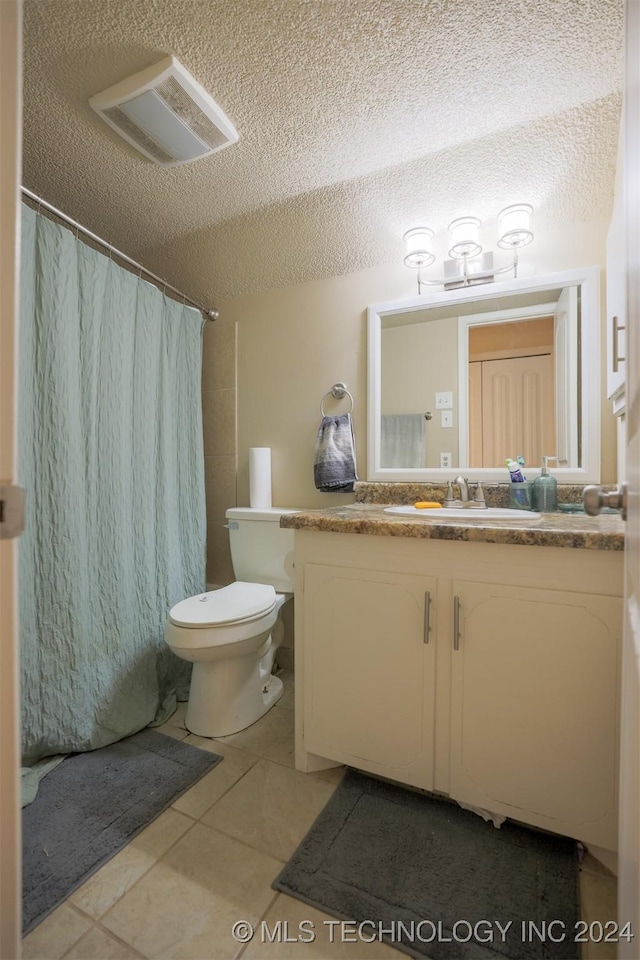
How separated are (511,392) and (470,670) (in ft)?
3.36

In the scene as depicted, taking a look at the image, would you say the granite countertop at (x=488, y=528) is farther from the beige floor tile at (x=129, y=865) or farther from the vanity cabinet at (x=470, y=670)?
the beige floor tile at (x=129, y=865)

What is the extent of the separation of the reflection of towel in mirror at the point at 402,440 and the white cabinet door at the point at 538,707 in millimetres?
777

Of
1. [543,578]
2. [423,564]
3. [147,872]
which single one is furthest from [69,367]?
[543,578]

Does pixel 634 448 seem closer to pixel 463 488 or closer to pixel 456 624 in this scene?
pixel 456 624

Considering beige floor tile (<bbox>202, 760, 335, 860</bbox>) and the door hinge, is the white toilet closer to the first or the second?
beige floor tile (<bbox>202, 760, 335, 860</bbox>)

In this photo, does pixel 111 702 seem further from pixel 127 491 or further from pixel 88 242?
pixel 88 242

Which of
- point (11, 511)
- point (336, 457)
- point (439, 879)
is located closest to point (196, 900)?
point (439, 879)

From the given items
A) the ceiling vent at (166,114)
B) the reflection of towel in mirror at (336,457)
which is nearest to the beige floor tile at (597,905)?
the reflection of towel in mirror at (336,457)

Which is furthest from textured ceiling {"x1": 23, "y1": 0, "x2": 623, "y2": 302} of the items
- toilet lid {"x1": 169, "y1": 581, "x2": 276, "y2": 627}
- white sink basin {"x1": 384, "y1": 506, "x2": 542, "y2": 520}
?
toilet lid {"x1": 169, "y1": 581, "x2": 276, "y2": 627}

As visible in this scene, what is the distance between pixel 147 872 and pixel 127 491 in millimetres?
1137

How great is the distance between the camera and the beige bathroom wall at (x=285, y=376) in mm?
1878

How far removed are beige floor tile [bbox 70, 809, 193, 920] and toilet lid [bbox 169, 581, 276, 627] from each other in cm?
53

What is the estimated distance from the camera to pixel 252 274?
6.61 feet

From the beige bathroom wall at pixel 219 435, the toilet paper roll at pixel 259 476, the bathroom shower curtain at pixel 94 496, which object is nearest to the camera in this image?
the bathroom shower curtain at pixel 94 496
